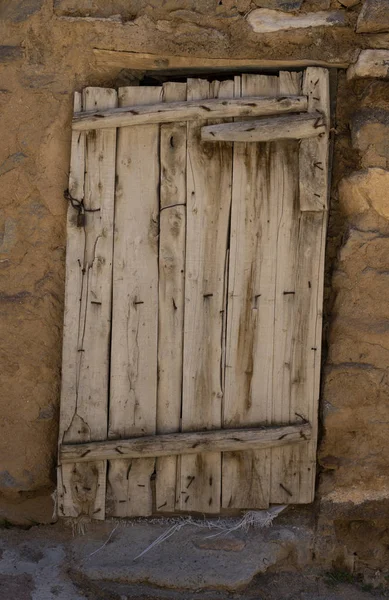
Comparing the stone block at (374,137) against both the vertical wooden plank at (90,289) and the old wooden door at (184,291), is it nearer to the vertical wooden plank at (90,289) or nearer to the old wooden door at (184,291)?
the old wooden door at (184,291)

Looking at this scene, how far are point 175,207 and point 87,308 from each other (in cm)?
62

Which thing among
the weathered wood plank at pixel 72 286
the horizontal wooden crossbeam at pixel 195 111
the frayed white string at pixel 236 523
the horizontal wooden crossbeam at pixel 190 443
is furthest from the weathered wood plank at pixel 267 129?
the frayed white string at pixel 236 523

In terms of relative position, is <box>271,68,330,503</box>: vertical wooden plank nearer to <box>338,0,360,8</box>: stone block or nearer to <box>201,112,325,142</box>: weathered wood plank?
<box>201,112,325,142</box>: weathered wood plank

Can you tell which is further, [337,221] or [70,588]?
[337,221]

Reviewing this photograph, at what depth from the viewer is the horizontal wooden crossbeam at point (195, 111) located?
3.99 meters

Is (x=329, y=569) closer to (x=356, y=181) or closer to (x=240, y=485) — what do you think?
(x=240, y=485)

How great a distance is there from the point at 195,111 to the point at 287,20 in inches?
22.9

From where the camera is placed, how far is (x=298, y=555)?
4.04 m

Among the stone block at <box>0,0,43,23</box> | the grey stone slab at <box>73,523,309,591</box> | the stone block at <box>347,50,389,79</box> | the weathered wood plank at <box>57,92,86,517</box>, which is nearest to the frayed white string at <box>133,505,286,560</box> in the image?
the grey stone slab at <box>73,523,309,591</box>

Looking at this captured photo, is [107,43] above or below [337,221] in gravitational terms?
above

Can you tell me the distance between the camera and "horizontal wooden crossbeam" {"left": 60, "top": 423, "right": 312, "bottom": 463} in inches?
159

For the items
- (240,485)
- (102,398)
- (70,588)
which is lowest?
(70,588)

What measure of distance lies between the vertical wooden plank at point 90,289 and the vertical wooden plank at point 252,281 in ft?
1.90

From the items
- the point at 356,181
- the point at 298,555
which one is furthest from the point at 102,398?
the point at 356,181
